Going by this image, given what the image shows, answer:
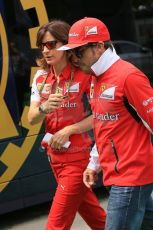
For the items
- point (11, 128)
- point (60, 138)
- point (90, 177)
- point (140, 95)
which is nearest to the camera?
point (140, 95)

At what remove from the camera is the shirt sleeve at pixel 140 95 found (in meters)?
2.51

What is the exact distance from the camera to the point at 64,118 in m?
3.27

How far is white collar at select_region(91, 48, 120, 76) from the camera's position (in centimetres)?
263

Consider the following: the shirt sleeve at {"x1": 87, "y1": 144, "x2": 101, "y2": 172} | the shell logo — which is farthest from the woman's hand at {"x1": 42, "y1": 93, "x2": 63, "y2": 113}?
the shell logo

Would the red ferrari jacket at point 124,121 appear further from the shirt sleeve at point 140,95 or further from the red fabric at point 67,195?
the red fabric at point 67,195

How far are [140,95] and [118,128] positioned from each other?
21 cm

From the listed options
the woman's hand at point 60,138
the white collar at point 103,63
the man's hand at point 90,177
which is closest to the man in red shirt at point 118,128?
the white collar at point 103,63

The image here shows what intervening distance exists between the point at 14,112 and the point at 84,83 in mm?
1480

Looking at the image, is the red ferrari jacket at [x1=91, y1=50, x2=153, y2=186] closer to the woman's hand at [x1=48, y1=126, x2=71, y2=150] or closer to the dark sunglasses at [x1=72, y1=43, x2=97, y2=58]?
the dark sunglasses at [x1=72, y1=43, x2=97, y2=58]

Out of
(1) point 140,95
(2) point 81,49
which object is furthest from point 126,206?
(2) point 81,49

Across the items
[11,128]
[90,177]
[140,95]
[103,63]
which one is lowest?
[11,128]

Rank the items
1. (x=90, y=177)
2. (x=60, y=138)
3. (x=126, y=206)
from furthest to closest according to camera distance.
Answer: (x=60, y=138), (x=90, y=177), (x=126, y=206)

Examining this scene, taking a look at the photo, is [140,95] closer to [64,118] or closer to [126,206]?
[126,206]

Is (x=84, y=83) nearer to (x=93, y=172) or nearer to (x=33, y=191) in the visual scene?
(x=93, y=172)
